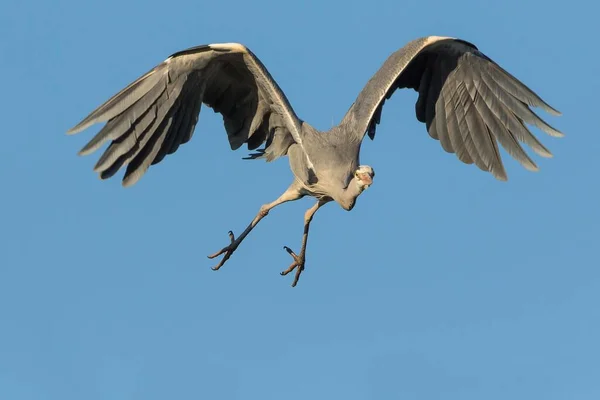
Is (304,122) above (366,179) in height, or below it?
above

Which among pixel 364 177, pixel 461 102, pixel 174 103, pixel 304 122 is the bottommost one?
pixel 364 177

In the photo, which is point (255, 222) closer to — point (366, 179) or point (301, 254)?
point (301, 254)

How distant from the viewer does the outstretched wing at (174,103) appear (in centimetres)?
1652

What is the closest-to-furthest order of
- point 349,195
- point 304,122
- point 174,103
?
point 174,103
point 349,195
point 304,122

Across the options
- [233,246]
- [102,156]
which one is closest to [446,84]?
[233,246]

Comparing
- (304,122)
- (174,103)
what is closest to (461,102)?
(304,122)

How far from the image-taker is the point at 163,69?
1664cm

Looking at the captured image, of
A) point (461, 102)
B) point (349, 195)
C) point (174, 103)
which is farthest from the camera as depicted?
point (461, 102)

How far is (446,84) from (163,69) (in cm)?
449

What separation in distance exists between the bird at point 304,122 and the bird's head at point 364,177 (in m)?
0.01

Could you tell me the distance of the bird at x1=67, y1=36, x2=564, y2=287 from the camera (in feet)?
54.7

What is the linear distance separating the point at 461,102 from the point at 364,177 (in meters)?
2.82

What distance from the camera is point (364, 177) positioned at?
17.0m

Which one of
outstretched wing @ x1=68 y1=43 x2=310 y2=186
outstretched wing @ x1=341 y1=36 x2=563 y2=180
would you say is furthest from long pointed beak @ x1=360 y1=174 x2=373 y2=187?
outstretched wing @ x1=68 y1=43 x2=310 y2=186
